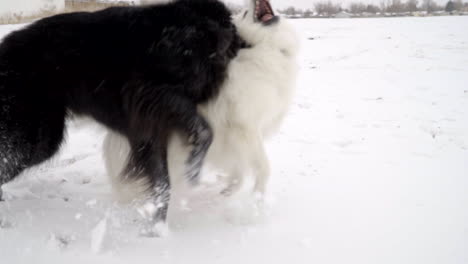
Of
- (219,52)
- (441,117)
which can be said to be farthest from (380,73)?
(219,52)

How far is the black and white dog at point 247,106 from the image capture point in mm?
2469

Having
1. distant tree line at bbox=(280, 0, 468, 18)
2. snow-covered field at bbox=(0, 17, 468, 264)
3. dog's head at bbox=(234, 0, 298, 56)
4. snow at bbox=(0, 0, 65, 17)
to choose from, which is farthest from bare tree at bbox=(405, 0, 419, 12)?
dog's head at bbox=(234, 0, 298, 56)

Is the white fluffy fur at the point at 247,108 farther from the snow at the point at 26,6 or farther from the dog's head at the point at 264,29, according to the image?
the snow at the point at 26,6

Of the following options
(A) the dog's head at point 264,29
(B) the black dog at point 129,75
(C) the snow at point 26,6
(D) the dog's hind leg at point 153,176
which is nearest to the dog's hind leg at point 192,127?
(B) the black dog at point 129,75

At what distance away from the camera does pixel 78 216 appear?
8.46ft

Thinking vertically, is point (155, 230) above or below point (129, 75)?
below

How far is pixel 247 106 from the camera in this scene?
2.48m

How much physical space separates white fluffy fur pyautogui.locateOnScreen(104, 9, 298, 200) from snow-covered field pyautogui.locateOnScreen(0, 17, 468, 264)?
0.74 feet

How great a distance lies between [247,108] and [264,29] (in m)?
0.59

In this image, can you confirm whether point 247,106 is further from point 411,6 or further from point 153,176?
point 411,6

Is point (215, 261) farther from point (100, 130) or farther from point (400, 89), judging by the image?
point (400, 89)

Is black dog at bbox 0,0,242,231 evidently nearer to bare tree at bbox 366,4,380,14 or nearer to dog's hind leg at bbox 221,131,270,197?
dog's hind leg at bbox 221,131,270,197

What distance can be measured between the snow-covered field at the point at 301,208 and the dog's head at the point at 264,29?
110cm

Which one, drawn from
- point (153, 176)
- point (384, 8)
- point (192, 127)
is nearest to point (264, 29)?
point (192, 127)
